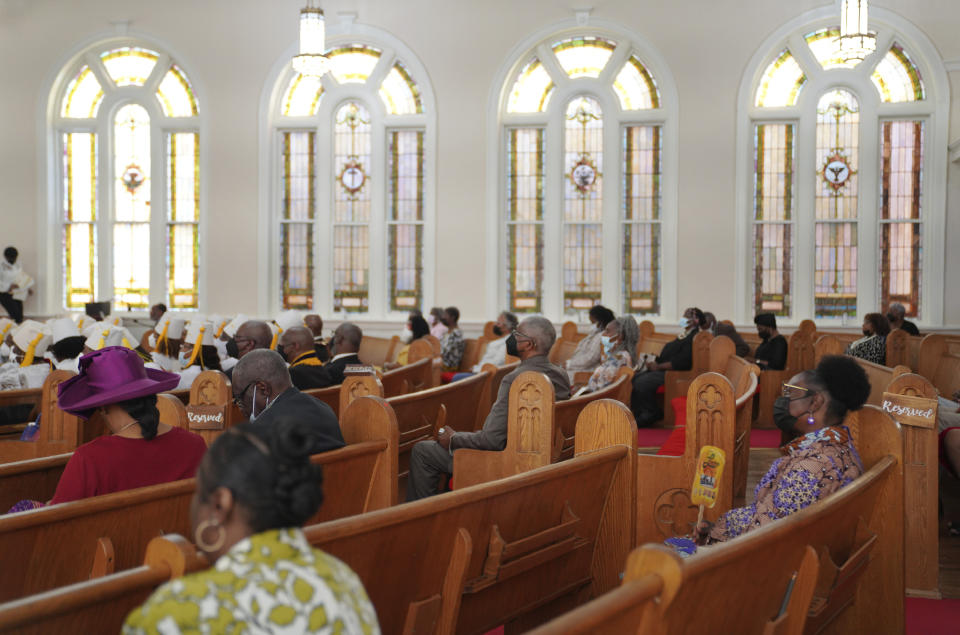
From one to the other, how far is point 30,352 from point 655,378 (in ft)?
17.5

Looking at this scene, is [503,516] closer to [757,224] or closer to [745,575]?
[745,575]

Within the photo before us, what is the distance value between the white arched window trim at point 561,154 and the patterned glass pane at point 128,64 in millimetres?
4933

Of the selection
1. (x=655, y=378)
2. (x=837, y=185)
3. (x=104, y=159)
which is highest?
(x=104, y=159)

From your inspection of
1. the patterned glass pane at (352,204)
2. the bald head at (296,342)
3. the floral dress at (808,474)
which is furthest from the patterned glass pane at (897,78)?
the floral dress at (808,474)

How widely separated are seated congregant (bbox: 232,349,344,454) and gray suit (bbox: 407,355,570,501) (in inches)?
41.4

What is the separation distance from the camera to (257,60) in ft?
40.0

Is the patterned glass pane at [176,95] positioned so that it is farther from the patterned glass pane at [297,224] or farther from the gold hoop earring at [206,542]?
the gold hoop earring at [206,542]

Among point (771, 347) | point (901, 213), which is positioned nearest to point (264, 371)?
point (771, 347)

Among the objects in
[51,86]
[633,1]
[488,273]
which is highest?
[633,1]

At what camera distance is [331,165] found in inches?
486

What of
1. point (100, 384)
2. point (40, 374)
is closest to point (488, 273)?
point (40, 374)

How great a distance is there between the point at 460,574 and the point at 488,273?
31.6 ft

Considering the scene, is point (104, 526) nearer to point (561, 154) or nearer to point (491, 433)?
point (491, 433)

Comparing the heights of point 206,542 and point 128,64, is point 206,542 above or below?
below
